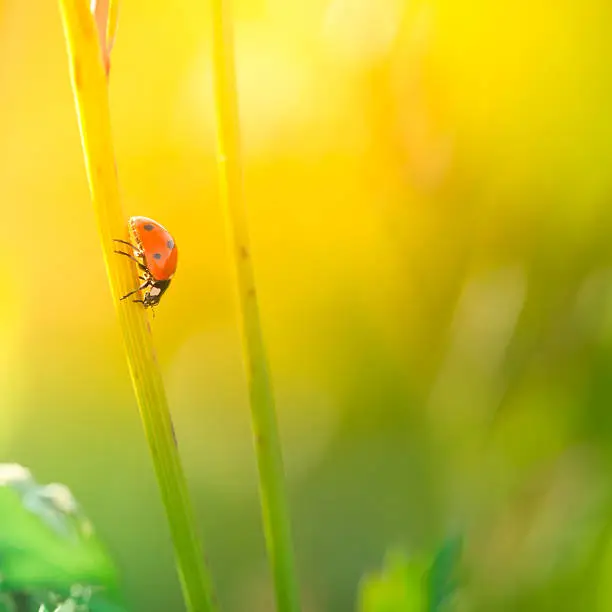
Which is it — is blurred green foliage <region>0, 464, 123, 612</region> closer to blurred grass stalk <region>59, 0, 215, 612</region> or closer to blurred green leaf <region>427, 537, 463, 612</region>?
blurred grass stalk <region>59, 0, 215, 612</region>

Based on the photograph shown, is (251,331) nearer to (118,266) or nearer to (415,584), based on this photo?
(118,266)

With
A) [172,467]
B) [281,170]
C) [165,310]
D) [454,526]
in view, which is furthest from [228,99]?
[454,526]

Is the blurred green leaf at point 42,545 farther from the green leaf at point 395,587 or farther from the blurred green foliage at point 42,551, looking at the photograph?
the green leaf at point 395,587

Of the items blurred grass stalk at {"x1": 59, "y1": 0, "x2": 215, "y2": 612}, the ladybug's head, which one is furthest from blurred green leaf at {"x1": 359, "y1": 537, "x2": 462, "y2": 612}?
the ladybug's head

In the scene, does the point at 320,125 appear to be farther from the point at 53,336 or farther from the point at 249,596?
the point at 249,596

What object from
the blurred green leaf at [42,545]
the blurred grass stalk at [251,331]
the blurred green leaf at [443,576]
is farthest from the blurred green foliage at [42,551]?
the blurred green leaf at [443,576]
